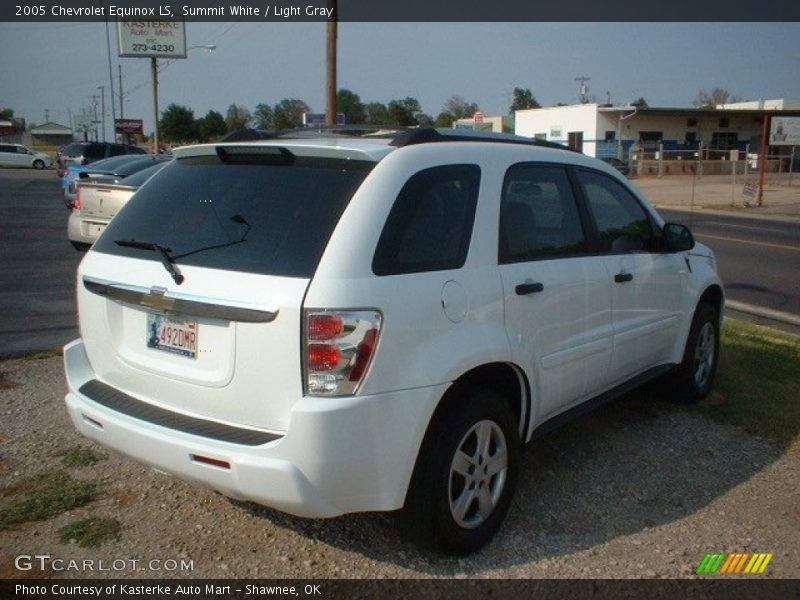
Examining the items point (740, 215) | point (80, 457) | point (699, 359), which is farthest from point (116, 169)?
point (740, 215)

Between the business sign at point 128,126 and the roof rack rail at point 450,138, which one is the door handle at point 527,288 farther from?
the business sign at point 128,126

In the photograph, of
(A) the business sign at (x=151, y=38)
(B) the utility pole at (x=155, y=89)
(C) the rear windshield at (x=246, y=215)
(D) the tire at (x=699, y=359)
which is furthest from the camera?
(A) the business sign at (x=151, y=38)

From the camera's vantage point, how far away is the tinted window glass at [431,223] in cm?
319

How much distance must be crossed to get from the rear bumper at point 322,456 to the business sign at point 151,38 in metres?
51.7

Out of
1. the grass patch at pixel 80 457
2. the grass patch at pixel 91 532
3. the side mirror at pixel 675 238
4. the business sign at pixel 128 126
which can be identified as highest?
the business sign at pixel 128 126

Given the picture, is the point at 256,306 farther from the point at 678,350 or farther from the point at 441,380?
the point at 678,350

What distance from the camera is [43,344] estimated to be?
6891mm

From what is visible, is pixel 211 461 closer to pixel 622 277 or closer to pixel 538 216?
pixel 538 216

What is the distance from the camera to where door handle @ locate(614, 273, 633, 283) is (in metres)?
4.50

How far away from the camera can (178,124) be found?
6806cm

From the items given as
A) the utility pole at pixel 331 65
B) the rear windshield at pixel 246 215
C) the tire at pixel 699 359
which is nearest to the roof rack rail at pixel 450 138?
the rear windshield at pixel 246 215

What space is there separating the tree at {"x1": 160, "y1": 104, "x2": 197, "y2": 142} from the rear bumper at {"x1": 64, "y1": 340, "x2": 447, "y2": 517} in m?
67.0

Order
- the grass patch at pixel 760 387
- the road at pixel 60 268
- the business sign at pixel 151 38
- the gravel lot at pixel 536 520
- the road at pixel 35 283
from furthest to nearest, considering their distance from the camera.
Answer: the business sign at pixel 151 38 < the road at pixel 60 268 < the road at pixel 35 283 < the grass patch at pixel 760 387 < the gravel lot at pixel 536 520

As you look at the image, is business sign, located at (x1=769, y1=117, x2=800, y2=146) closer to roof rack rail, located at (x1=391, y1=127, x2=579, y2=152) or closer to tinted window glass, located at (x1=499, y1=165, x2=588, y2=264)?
roof rack rail, located at (x1=391, y1=127, x2=579, y2=152)
